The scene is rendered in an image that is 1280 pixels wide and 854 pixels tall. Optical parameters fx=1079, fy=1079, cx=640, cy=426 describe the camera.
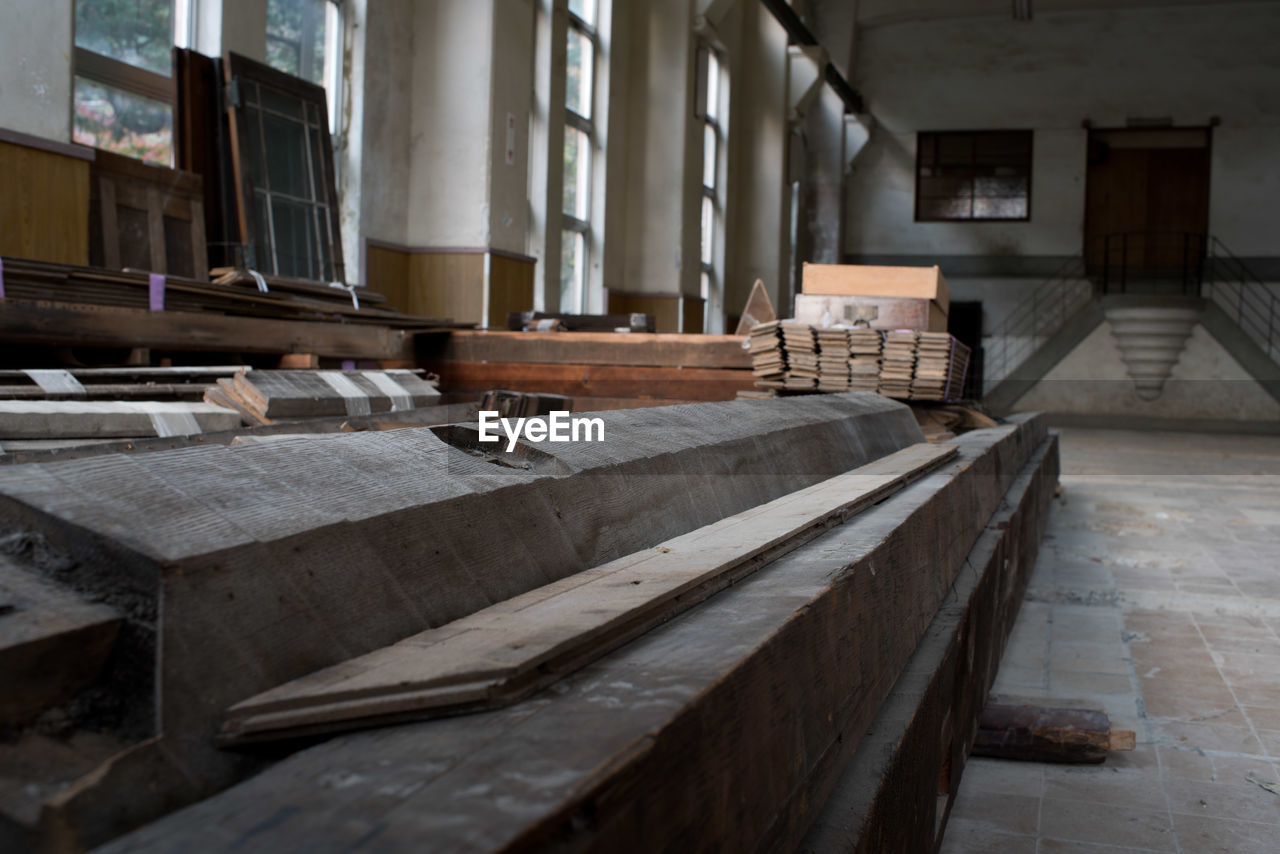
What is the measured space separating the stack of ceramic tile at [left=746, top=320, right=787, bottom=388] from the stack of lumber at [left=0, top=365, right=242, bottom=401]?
258cm

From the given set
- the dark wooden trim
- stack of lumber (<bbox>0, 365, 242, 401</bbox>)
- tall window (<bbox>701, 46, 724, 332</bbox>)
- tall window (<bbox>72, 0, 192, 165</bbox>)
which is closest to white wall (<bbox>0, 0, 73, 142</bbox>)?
the dark wooden trim

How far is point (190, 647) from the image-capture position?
2.92 feet

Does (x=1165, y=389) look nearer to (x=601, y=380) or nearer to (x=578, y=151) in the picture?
(x=578, y=151)

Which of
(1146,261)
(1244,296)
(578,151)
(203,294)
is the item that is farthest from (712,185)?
(203,294)

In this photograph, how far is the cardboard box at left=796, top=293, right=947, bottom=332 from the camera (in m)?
5.46

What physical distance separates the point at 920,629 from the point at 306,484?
1.31m

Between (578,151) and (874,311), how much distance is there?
771 cm

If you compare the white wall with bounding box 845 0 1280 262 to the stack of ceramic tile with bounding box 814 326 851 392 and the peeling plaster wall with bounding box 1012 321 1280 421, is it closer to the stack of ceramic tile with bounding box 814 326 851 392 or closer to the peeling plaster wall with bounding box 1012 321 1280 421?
the peeling plaster wall with bounding box 1012 321 1280 421

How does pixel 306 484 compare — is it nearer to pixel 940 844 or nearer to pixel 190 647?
pixel 190 647


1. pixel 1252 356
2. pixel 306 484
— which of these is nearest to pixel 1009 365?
pixel 1252 356

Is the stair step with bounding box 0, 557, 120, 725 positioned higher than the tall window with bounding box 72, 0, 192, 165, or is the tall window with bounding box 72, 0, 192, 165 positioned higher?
the tall window with bounding box 72, 0, 192, 165

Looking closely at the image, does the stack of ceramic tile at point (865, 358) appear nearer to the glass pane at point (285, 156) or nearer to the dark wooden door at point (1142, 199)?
the glass pane at point (285, 156)

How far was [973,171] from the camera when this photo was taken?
2031 centimetres

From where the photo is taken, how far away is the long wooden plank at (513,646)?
89cm
